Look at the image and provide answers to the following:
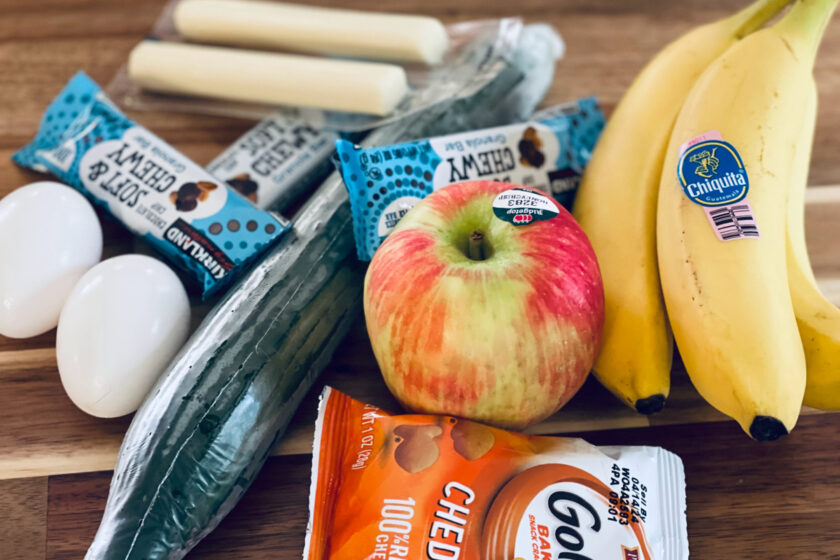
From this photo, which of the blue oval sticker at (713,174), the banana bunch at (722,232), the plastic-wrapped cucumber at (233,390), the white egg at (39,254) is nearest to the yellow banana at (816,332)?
the banana bunch at (722,232)

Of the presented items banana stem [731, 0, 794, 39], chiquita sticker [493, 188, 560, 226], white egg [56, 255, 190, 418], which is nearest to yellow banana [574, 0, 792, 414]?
banana stem [731, 0, 794, 39]

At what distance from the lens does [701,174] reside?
0.72 m

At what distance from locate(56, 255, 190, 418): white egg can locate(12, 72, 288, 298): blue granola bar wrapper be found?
0.09 m

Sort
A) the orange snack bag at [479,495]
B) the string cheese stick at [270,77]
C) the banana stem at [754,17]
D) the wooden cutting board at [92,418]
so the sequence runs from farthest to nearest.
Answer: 1. the string cheese stick at [270,77]
2. the banana stem at [754,17]
3. the wooden cutting board at [92,418]
4. the orange snack bag at [479,495]

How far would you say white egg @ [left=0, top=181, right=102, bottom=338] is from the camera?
A: 74cm

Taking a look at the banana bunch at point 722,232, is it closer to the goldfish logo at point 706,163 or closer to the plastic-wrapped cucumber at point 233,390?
the goldfish logo at point 706,163

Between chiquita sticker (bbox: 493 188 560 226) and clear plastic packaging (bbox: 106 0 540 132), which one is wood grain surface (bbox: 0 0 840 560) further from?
chiquita sticker (bbox: 493 188 560 226)

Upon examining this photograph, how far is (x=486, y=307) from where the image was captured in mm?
600

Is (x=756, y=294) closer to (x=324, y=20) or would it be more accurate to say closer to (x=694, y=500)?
(x=694, y=500)

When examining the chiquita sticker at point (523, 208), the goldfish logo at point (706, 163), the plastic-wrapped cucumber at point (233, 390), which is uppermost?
the chiquita sticker at point (523, 208)

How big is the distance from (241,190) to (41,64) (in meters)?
0.46

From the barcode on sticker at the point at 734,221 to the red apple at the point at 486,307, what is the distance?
0.13 meters

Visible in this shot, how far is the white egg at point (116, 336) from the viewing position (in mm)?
680

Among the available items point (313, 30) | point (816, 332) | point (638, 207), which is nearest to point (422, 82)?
point (313, 30)
